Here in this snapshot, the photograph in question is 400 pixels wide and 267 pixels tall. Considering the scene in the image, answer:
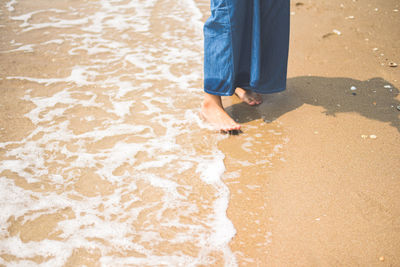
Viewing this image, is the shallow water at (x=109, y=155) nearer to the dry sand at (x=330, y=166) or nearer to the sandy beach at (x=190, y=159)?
the sandy beach at (x=190, y=159)

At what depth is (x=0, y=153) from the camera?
203cm

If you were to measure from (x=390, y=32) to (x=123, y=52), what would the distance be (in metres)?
2.55

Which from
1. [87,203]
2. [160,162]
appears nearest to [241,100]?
[160,162]

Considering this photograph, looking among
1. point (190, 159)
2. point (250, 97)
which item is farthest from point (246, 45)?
point (190, 159)

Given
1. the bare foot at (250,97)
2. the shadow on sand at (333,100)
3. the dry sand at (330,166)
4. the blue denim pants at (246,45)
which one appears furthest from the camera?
→ the bare foot at (250,97)

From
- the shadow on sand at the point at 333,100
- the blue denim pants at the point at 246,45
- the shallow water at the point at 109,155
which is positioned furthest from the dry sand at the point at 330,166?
the blue denim pants at the point at 246,45

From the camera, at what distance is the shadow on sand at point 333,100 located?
232 cm

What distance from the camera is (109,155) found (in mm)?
2039

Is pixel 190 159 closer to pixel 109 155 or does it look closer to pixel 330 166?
pixel 109 155

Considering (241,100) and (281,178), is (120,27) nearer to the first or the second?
(241,100)

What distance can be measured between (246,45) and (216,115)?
48 cm

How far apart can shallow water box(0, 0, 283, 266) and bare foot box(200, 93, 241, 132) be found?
64 mm

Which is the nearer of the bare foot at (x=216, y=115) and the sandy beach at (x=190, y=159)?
the sandy beach at (x=190, y=159)

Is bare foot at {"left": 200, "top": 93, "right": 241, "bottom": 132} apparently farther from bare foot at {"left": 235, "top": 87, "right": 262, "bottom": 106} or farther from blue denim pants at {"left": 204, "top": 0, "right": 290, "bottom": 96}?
bare foot at {"left": 235, "top": 87, "right": 262, "bottom": 106}
